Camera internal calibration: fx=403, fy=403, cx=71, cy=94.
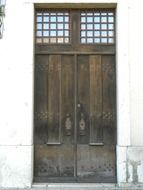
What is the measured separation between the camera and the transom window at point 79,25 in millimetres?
8531

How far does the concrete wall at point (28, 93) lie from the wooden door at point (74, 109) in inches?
13.2

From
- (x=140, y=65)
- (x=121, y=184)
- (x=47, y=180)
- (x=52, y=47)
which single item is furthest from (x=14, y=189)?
(x=140, y=65)

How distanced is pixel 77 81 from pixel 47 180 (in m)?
2.15

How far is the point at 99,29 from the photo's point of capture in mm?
8547

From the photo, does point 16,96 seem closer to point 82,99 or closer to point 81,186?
point 82,99

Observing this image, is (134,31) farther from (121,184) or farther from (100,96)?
(121,184)

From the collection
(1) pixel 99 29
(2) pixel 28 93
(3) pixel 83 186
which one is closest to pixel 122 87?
(1) pixel 99 29

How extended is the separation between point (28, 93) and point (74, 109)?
1.03 meters

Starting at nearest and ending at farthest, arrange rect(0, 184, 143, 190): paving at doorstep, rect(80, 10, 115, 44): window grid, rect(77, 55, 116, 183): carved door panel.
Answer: rect(0, 184, 143, 190): paving at doorstep
rect(77, 55, 116, 183): carved door panel
rect(80, 10, 115, 44): window grid

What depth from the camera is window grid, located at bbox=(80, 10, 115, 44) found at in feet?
28.0

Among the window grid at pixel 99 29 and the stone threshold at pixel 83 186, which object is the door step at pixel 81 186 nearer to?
the stone threshold at pixel 83 186

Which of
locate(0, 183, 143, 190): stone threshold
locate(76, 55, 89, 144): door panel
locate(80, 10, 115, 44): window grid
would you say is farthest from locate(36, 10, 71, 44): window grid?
locate(0, 183, 143, 190): stone threshold

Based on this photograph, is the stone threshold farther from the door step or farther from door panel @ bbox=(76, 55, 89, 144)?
door panel @ bbox=(76, 55, 89, 144)

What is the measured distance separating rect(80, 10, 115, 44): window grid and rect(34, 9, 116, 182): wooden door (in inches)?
2.7
